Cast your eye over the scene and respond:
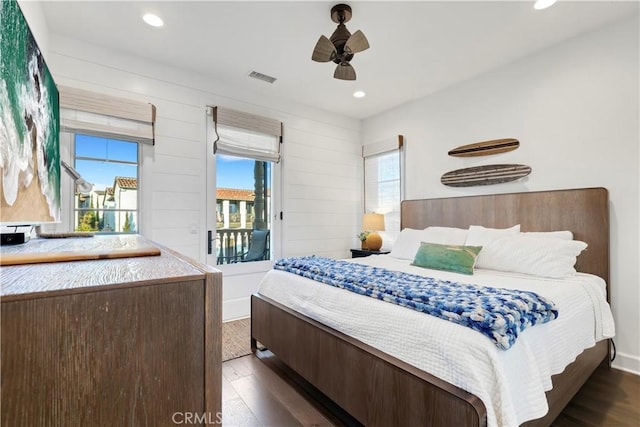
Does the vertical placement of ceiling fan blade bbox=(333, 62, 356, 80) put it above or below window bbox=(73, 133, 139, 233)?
above

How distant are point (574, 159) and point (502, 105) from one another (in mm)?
919

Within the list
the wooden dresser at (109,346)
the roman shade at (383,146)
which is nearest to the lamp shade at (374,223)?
the roman shade at (383,146)

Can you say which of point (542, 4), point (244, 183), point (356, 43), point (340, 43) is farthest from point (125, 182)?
point (542, 4)

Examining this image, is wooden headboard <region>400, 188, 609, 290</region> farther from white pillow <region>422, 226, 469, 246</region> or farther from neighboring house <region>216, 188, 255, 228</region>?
neighboring house <region>216, 188, 255, 228</region>

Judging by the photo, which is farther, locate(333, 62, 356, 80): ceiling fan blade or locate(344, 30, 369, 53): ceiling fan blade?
locate(333, 62, 356, 80): ceiling fan blade

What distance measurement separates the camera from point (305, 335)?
209 centimetres

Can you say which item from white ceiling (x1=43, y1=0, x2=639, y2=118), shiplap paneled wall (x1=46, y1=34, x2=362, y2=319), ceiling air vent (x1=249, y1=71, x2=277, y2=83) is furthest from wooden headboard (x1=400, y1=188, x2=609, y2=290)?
ceiling air vent (x1=249, y1=71, x2=277, y2=83)

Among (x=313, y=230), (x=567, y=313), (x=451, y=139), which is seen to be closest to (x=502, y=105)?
(x=451, y=139)

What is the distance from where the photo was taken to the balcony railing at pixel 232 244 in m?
Result: 3.69

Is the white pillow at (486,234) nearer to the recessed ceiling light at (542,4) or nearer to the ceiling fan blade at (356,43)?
the recessed ceiling light at (542,4)

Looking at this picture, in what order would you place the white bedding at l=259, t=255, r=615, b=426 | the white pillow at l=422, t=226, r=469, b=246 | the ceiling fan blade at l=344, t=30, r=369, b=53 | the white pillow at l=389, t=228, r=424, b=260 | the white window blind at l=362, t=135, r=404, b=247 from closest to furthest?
the white bedding at l=259, t=255, r=615, b=426, the ceiling fan blade at l=344, t=30, r=369, b=53, the white pillow at l=422, t=226, r=469, b=246, the white pillow at l=389, t=228, r=424, b=260, the white window blind at l=362, t=135, r=404, b=247

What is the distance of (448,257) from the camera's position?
8.63 ft

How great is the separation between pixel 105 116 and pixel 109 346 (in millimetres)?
3120

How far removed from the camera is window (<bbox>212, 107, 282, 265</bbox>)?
3664 mm
